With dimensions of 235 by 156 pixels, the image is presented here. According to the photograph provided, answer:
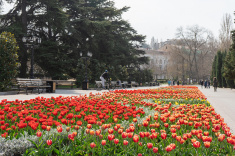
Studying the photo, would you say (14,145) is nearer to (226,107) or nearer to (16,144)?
(16,144)

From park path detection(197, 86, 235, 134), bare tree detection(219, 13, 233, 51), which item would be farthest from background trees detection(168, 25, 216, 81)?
park path detection(197, 86, 235, 134)

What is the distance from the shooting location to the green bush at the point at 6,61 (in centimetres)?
1487

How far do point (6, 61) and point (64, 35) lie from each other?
43.9ft

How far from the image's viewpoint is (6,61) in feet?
49.7

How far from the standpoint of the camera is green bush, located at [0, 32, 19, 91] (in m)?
14.9

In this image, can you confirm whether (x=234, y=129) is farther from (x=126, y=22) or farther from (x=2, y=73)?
(x=126, y=22)

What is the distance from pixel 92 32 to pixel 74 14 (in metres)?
4.16

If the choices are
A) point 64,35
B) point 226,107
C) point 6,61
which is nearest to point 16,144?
point 226,107

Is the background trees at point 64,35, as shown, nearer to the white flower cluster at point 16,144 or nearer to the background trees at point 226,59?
the background trees at point 226,59

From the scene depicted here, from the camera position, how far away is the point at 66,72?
27.3 meters

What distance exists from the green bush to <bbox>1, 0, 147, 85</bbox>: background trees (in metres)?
7.78

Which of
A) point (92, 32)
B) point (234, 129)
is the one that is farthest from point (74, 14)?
point (234, 129)

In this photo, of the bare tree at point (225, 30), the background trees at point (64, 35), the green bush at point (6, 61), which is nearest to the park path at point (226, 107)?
the green bush at point (6, 61)

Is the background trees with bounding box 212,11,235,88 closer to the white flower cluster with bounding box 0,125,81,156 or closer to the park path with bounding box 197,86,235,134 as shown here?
the park path with bounding box 197,86,235,134
